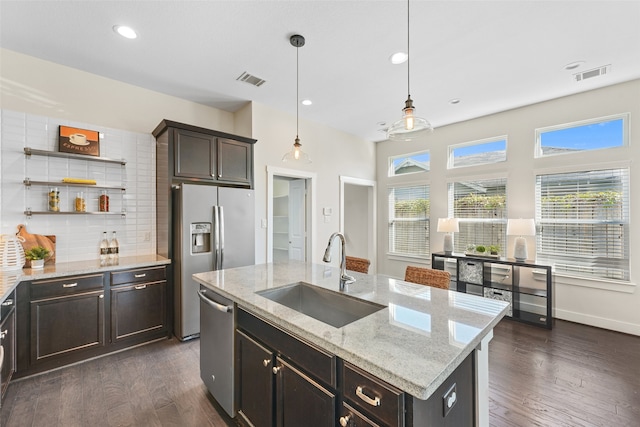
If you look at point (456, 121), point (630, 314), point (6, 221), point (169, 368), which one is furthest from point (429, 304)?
point (456, 121)

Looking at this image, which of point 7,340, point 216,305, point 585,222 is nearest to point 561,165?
point 585,222

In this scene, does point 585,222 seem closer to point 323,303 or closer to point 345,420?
point 323,303

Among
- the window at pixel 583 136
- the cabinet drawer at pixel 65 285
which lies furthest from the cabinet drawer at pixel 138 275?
the window at pixel 583 136

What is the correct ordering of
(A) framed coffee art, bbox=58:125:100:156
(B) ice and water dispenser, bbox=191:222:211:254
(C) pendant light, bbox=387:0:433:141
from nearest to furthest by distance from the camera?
(C) pendant light, bbox=387:0:433:141 < (A) framed coffee art, bbox=58:125:100:156 < (B) ice and water dispenser, bbox=191:222:211:254

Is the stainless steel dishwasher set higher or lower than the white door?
lower

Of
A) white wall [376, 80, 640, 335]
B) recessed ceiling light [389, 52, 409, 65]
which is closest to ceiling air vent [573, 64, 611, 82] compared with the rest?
white wall [376, 80, 640, 335]

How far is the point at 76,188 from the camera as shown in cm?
309

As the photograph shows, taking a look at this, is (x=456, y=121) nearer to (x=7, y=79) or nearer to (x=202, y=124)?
(x=202, y=124)

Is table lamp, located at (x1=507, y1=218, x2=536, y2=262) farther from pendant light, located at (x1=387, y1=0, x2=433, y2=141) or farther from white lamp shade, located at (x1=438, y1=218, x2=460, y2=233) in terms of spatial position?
pendant light, located at (x1=387, y1=0, x2=433, y2=141)

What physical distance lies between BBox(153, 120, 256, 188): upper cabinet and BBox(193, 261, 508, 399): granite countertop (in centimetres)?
169

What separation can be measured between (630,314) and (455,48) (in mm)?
3743

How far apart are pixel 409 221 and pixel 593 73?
128 inches

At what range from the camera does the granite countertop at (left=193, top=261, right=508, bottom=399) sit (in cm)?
94

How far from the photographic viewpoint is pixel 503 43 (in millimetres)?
2639
